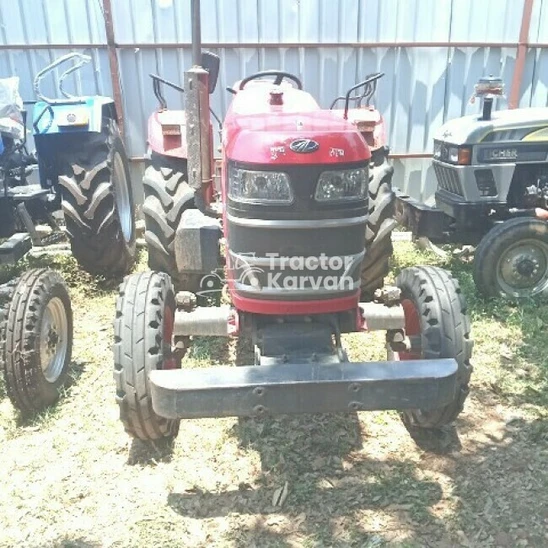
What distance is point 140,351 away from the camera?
8.08ft

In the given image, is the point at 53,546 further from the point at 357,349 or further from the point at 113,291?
the point at 113,291

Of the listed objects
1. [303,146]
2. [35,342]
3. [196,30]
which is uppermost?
[196,30]

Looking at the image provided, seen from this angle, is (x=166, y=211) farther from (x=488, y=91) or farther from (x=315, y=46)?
(x=315, y=46)

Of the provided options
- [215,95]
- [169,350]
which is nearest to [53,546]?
[169,350]

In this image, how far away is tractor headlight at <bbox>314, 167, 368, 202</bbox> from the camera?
2.39 meters

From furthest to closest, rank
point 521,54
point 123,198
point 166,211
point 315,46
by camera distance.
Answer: point 521,54 < point 315,46 < point 123,198 < point 166,211

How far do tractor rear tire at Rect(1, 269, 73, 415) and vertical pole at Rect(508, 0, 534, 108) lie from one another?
550 centimetres

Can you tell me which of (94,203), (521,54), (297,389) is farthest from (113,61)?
(297,389)

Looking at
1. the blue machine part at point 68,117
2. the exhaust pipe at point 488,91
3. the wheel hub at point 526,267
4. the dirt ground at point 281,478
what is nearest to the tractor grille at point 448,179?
the exhaust pipe at point 488,91

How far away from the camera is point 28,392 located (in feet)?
9.57

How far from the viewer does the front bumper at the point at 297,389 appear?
2209mm

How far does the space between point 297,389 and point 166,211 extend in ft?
5.98

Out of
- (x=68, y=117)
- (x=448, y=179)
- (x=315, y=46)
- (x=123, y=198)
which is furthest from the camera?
(x=315, y=46)

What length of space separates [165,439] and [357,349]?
1.39m
